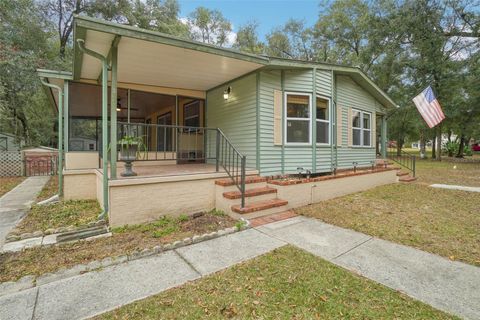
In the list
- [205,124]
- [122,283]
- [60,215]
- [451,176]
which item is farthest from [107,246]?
[451,176]

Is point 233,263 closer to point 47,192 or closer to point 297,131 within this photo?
point 297,131

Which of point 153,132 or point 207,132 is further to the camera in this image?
point 153,132

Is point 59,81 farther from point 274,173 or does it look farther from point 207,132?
point 274,173

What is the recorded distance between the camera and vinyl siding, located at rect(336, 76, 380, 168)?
7.75 m

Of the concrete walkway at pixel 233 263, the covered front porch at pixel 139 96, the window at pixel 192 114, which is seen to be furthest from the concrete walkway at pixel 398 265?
the window at pixel 192 114

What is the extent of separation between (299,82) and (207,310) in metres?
5.66

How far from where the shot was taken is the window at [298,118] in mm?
6281

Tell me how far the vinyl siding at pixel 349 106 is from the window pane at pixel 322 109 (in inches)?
39.0

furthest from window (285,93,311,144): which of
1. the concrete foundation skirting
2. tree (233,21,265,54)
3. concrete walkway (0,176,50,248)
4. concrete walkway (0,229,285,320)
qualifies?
tree (233,21,265,54)

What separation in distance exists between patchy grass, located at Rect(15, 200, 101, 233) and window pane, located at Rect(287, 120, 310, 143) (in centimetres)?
471

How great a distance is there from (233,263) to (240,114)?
13.6 feet

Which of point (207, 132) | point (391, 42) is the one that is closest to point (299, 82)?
point (207, 132)

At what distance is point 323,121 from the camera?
22.4ft

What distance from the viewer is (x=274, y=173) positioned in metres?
6.05
